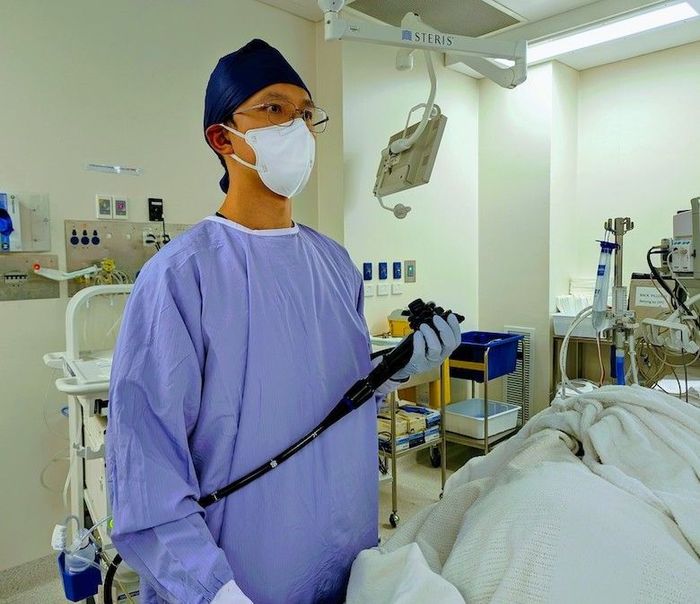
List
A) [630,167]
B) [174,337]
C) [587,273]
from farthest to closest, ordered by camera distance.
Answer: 1. [587,273]
2. [630,167]
3. [174,337]

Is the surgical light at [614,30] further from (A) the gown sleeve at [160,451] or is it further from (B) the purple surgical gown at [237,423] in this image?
(A) the gown sleeve at [160,451]

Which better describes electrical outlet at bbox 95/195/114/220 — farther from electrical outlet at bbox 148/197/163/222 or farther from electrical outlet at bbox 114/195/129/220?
electrical outlet at bbox 148/197/163/222

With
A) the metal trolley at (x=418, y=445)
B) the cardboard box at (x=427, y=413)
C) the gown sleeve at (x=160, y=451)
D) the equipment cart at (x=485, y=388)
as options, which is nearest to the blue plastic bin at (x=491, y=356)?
the equipment cart at (x=485, y=388)

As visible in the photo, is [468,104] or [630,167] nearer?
[630,167]

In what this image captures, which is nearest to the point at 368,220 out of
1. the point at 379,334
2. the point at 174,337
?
the point at 379,334

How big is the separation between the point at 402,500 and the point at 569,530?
216cm

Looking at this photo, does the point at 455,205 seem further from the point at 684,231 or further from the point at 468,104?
the point at 684,231

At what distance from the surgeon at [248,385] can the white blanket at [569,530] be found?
0.16 metres

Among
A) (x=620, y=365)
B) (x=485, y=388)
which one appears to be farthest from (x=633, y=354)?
(x=485, y=388)

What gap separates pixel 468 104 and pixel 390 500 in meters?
2.81

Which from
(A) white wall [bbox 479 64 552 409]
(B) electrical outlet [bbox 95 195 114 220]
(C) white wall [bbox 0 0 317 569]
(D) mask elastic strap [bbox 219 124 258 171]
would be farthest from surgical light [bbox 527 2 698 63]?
(D) mask elastic strap [bbox 219 124 258 171]

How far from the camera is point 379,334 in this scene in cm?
330

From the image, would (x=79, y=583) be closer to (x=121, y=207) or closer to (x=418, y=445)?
(x=121, y=207)

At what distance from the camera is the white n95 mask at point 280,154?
1.06 metres
